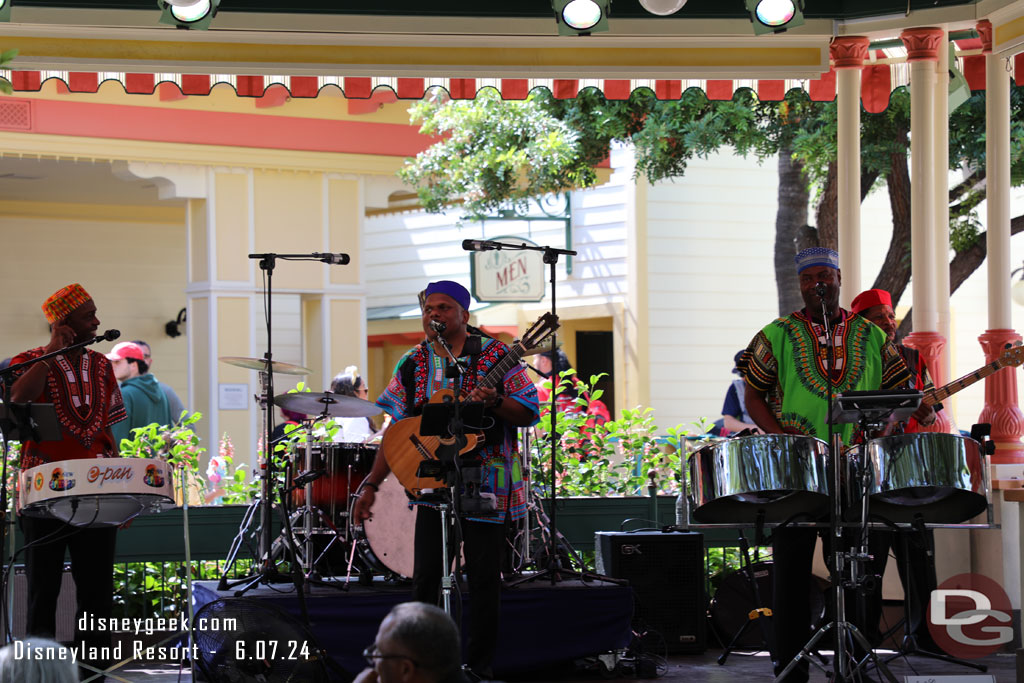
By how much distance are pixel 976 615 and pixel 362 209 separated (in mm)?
7567

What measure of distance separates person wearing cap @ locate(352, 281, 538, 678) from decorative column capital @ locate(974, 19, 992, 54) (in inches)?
130

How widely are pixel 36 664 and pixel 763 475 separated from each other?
8.28ft

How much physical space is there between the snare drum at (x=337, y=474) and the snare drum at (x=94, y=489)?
1515mm

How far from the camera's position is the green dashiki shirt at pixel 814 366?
4.78m

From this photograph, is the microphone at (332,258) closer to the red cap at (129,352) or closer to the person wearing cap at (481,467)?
the person wearing cap at (481,467)

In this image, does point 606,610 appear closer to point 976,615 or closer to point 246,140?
point 976,615

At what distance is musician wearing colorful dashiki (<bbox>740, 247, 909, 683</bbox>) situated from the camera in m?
4.68

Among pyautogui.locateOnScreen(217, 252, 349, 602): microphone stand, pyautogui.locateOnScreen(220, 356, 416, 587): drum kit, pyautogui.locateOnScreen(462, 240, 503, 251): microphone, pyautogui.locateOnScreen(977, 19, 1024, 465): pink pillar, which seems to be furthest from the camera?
pyautogui.locateOnScreen(977, 19, 1024, 465): pink pillar

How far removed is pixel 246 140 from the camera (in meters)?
11.7

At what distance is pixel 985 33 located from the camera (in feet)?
22.2

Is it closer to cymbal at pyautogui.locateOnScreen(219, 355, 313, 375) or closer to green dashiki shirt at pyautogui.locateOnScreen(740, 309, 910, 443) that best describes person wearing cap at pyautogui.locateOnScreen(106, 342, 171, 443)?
cymbal at pyautogui.locateOnScreen(219, 355, 313, 375)

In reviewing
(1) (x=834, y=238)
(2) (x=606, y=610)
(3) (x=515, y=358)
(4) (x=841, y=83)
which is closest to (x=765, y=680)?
(2) (x=606, y=610)

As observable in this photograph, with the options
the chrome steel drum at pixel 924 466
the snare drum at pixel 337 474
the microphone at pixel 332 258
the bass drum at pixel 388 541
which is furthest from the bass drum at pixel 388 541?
the chrome steel drum at pixel 924 466

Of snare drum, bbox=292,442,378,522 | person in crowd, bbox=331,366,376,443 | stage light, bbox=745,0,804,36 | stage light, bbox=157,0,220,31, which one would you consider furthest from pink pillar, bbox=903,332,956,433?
stage light, bbox=157,0,220,31
